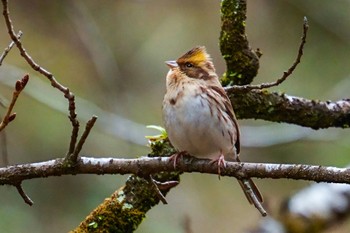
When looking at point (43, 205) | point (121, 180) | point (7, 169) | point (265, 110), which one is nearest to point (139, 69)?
point (121, 180)

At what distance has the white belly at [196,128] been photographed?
13.7ft

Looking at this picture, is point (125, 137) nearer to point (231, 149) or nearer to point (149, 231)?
point (149, 231)

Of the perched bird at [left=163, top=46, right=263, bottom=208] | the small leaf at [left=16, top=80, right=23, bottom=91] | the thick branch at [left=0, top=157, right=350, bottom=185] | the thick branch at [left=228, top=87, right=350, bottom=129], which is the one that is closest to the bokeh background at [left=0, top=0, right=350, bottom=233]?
the thick branch at [left=228, top=87, right=350, bottom=129]

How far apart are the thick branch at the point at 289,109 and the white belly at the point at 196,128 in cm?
22

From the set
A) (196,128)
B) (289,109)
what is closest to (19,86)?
(196,128)

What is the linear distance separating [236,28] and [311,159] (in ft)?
10.7

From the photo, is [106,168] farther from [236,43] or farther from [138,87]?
[138,87]

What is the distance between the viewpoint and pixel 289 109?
4648 millimetres

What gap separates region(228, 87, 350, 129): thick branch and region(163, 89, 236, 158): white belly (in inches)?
8.8

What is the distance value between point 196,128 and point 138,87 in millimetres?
3975

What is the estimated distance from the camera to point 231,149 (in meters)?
4.45

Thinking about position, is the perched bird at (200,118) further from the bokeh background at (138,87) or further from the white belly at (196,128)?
the bokeh background at (138,87)

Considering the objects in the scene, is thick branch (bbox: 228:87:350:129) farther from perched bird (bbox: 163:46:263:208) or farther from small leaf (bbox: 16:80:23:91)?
small leaf (bbox: 16:80:23:91)

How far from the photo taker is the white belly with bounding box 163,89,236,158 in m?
4.17
